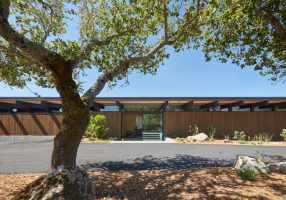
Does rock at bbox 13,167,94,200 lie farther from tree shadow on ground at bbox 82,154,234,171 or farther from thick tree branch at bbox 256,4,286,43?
thick tree branch at bbox 256,4,286,43

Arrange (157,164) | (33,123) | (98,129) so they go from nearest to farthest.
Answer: (157,164) → (98,129) → (33,123)

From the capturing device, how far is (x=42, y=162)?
10992 mm

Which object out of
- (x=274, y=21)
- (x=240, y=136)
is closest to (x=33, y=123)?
(x=240, y=136)

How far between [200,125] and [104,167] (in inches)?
593

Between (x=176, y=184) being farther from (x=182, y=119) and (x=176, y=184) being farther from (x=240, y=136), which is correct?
(x=182, y=119)

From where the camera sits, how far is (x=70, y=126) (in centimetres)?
634

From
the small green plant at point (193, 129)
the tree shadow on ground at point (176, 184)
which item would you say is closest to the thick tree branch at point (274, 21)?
the tree shadow on ground at point (176, 184)

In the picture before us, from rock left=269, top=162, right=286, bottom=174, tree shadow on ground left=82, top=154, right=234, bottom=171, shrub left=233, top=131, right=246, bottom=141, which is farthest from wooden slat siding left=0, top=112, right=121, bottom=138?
rock left=269, top=162, right=286, bottom=174

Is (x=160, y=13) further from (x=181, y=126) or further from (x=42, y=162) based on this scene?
(x=181, y=126)

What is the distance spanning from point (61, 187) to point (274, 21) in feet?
22.4

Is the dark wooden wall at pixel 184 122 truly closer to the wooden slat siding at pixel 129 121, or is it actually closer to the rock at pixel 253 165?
the wooden slat siding at pixel 129 121

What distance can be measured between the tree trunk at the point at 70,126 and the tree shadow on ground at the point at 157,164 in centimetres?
351

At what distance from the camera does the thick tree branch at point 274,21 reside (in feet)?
23.5

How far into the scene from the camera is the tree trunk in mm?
6211
